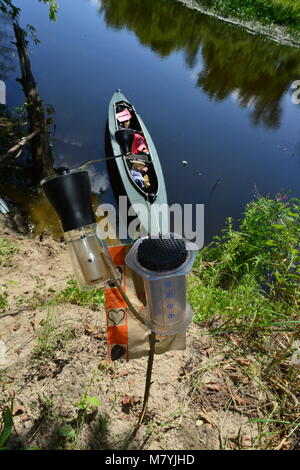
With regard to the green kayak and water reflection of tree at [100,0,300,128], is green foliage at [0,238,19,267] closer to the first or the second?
the green kayak

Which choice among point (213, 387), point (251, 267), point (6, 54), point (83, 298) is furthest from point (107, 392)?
point (6, 54)

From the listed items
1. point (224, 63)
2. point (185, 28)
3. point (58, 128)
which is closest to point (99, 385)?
point (58, 128)

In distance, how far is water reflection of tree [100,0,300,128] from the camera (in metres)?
16.7

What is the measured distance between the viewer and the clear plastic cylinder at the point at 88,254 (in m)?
1.40

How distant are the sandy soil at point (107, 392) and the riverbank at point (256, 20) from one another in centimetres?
2780

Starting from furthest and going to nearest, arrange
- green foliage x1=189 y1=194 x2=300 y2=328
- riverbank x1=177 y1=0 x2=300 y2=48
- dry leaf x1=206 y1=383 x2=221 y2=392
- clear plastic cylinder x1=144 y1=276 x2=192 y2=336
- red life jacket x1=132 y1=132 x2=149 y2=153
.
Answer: riverbank x1=177 y1=0 x2=300 y2=48
red life jacket x1=132 y1=132 x2=149 y2=153
green foliage x1=189 y1=194 x2=300 y2=328
dry leaf x1=206 y1=383 x2=221 y2=392
clear plastic cylinder x1=144 y1=276 x2=192 y2=336

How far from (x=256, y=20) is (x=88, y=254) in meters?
29.6

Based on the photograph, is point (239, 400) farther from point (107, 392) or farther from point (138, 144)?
point (138, 144)

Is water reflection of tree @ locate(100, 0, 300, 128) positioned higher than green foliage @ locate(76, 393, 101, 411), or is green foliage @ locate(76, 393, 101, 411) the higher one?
water reflection of tree @ locate(100, 0, 300, 128)

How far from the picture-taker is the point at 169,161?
32.6 ft

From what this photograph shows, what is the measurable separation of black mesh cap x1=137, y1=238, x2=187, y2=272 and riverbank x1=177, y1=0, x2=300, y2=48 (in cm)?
2835

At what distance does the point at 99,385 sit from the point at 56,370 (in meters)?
0.37

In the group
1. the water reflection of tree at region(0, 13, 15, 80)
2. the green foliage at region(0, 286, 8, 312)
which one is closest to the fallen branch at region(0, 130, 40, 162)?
the green foliage at region(0, 286, 8, 312)

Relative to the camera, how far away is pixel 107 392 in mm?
2371
